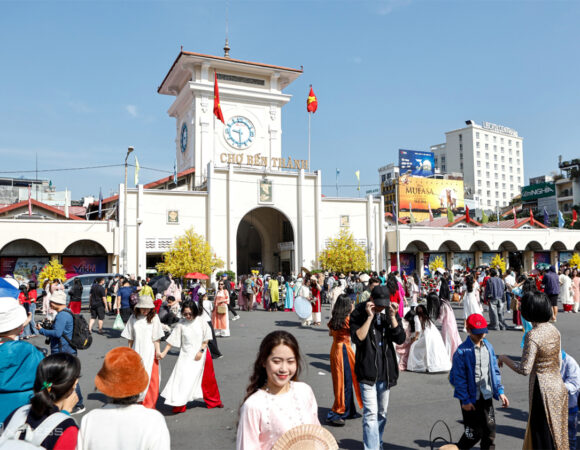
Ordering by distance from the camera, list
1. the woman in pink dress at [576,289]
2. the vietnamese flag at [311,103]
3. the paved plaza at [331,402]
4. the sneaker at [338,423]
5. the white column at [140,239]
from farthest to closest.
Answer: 1. the vietnamese flag at [311,103]
2. the white column at [140,239]
3. the woman in pink dress at [576,289]
4. the sneaker at [338,423]
5. the paved plaza at [331,402]

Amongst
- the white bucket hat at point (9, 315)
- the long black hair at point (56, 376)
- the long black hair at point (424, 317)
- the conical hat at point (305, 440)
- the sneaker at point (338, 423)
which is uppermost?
the white bucket hat at point (9, 315)

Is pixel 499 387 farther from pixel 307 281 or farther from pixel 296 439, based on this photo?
pixel 307 281

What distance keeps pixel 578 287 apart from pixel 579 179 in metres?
56.0

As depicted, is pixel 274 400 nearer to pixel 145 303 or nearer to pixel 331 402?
pixel 145 303

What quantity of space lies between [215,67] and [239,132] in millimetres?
5538

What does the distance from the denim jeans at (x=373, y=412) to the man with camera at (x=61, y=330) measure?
167 inches

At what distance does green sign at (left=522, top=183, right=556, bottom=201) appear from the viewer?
226 ft

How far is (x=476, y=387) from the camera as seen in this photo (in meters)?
4.28

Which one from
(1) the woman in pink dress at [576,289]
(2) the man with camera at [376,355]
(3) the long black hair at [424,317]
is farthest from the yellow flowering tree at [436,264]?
(2) the man with camera at [376,355]

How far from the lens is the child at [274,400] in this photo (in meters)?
2.49

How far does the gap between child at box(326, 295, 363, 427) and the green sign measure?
72684mm

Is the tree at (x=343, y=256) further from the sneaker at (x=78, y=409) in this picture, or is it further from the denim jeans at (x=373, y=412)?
the denim jeans at (x=373, y=412)

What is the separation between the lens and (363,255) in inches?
1364

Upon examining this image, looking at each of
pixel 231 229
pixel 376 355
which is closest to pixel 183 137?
pixel 231 229
